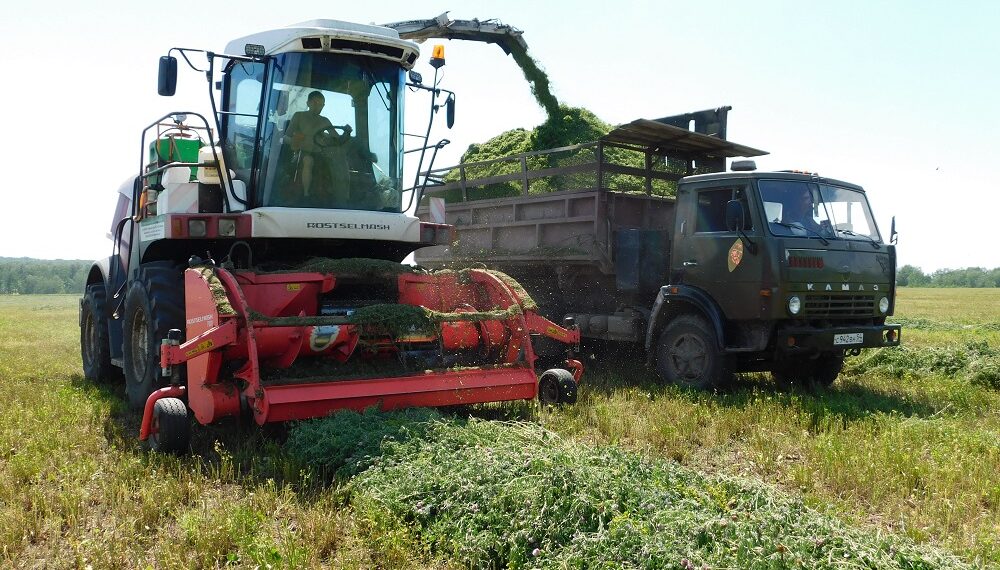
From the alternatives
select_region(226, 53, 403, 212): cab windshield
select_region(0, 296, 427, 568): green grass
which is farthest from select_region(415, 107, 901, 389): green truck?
select_region(0, 296, 427, 568): green grass

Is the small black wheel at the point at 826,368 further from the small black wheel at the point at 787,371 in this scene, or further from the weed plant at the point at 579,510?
the weed plant at the point at 579,510

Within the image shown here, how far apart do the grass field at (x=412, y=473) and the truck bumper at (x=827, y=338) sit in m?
0.49

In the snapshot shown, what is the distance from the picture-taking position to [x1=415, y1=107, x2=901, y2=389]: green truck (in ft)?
26.4

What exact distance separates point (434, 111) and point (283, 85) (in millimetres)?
1404

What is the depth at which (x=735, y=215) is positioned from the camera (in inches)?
320

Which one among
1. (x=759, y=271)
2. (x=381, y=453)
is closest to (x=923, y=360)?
(x=759, y=271)

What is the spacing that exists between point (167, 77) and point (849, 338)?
6752mm

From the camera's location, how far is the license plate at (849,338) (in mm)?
8035

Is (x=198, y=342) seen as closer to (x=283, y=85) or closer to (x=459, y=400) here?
(x=459, y=400)

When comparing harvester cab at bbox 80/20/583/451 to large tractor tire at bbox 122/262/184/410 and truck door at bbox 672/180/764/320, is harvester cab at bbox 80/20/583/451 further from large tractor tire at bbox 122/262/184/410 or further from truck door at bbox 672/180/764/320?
truck door at bbox 672/180/764/320

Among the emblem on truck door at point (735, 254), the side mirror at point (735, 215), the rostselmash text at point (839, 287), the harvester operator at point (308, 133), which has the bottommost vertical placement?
the rostselmash text at point (839, 287)

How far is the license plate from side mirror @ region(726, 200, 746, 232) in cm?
144

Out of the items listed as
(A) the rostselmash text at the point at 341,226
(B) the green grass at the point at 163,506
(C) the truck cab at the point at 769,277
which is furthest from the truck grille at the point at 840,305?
(B) the green grass at the point at 163,506

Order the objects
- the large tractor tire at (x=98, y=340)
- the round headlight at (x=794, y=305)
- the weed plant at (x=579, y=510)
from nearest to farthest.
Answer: the weed plant at (x=579, y=510) < the round headlight at (x=794, y=305) < the large tractor tire at (x=98, y=340)
